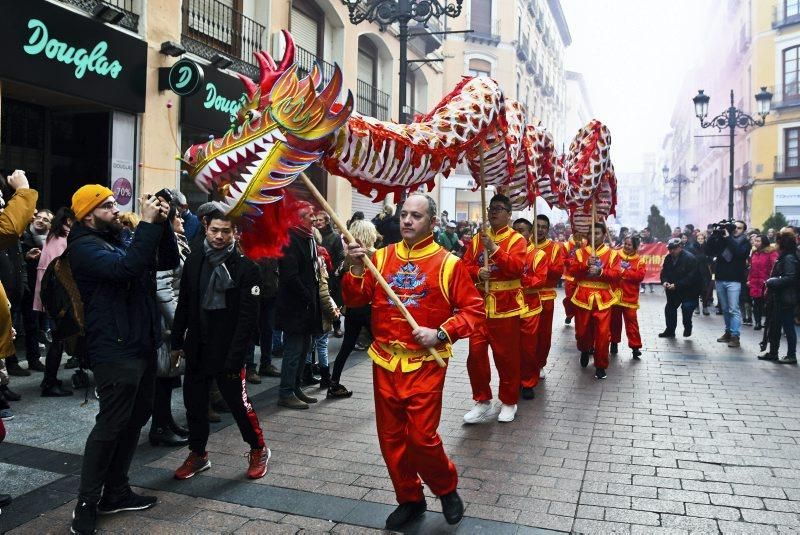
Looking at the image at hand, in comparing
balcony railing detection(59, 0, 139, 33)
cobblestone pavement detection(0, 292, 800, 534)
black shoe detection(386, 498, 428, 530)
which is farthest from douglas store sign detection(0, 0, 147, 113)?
black shoe detection(386, 498, 428, 530)

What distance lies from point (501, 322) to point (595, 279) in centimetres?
282

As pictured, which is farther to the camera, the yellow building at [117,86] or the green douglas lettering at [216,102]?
the green douglas lettering at [216,102]

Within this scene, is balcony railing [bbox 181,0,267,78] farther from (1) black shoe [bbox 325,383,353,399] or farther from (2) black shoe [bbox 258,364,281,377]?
(1) black shoe [bbox 325,383,353,399]

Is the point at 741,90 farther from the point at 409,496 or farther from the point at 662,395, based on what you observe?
the point at 409,496

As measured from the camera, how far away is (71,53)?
30.4 feet

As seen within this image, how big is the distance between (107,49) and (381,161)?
299 inches

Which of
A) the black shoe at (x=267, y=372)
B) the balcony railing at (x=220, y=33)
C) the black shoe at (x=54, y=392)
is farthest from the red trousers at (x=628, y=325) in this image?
the balcony railing at (x=220, y=33)

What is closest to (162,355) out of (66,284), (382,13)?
(66,284)

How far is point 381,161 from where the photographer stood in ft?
13.2

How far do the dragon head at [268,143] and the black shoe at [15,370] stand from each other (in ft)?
15.8

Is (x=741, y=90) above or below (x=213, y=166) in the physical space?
above

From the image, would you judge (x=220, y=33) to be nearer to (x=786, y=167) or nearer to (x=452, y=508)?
(x=452, y=508)

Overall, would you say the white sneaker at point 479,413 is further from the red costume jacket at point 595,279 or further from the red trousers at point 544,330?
the red costume jacket at point 595,279

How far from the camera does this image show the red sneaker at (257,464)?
15.0 ft
